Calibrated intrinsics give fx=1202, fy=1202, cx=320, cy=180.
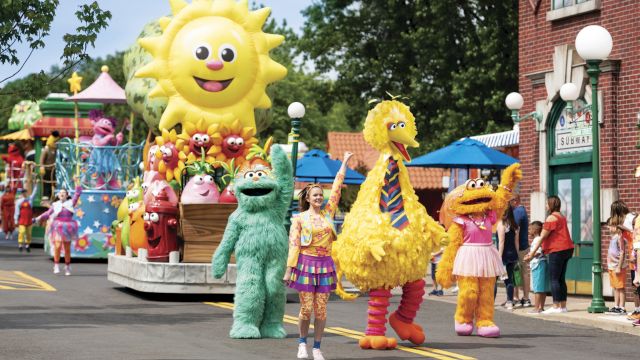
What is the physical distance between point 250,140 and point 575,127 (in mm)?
5545

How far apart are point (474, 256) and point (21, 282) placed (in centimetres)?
1058

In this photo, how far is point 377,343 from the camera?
12312mm

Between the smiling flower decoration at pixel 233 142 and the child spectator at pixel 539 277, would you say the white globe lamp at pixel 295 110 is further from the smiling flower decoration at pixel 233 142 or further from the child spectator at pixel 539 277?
the child spectator at pixel 539 277

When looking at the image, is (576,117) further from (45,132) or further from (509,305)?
(45,132)

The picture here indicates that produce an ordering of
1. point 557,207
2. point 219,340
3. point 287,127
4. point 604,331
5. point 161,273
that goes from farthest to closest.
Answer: point 287,127 < point 161,273 < point 557,207 < point 604,331 < point 219,340

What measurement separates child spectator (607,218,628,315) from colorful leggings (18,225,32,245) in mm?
22106

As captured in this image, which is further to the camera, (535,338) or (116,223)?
(116,223)

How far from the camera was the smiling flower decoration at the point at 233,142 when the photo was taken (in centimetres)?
1945

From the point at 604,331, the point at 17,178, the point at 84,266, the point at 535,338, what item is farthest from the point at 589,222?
the point at 17,178

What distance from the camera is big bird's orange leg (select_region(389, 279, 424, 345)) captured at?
1273 cm

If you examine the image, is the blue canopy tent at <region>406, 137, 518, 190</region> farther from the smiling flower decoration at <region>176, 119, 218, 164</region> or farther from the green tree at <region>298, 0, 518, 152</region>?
the green tree at <region>298, 0, 518, 152</region>

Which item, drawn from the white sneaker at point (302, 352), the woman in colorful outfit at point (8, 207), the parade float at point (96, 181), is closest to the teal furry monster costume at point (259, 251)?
the white sneaker at point (302, 352)

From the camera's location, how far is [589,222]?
2003cm

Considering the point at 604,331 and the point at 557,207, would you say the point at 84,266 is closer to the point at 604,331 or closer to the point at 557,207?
the point at 557,207
